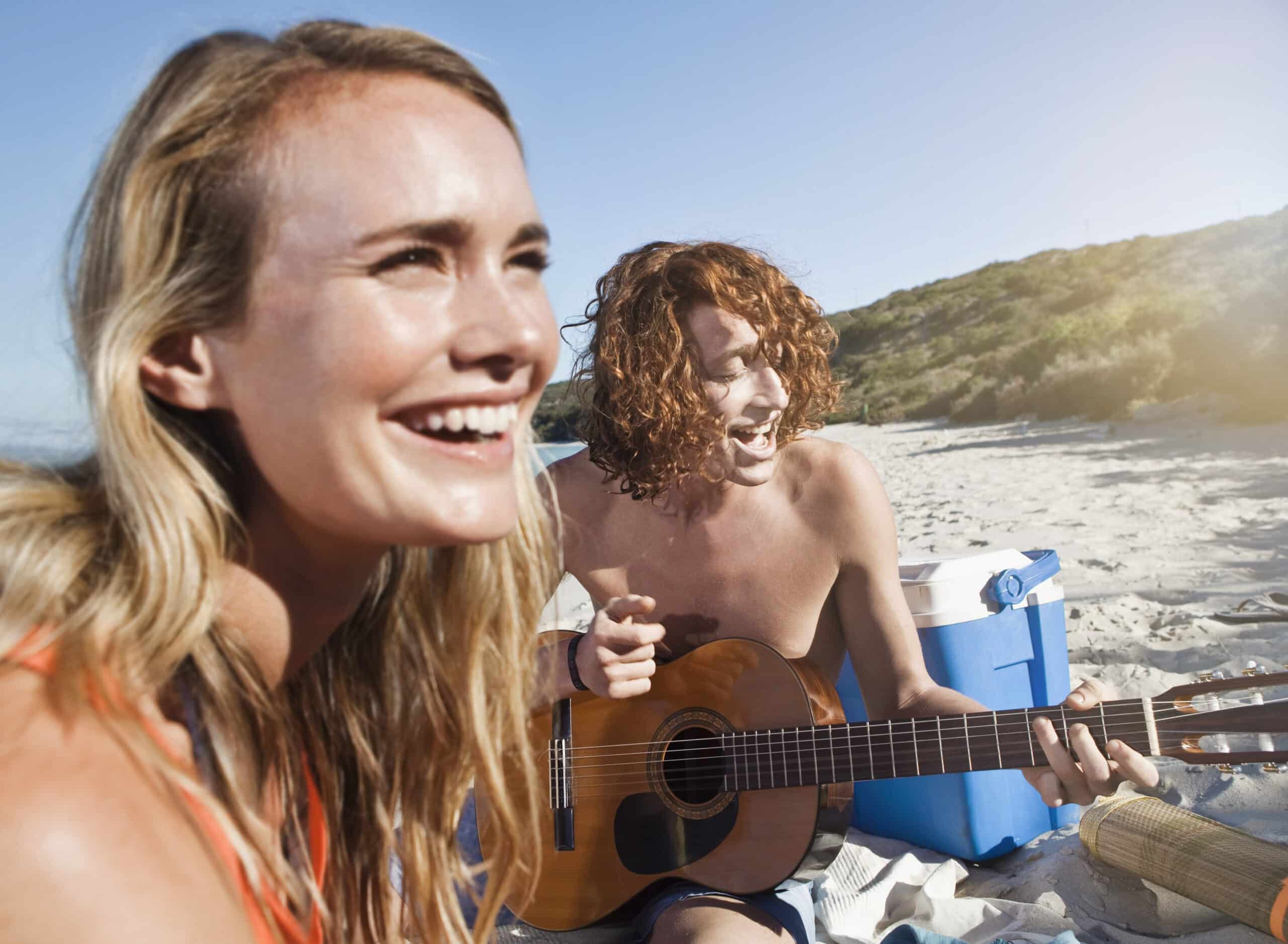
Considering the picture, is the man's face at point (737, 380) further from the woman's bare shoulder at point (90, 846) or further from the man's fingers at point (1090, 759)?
the woman's bare shoulder at point (90, 846)

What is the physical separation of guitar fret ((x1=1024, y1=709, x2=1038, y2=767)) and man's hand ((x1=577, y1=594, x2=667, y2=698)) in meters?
0.90

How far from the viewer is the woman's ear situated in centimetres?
116

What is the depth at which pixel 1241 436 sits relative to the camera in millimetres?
11523

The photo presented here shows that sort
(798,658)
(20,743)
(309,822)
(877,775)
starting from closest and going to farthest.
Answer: (20,743), (309,822), (877,775), (798,658)

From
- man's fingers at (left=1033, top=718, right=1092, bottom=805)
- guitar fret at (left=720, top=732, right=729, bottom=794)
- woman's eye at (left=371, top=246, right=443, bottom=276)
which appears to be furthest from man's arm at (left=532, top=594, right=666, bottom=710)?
woman's eye at (left=371, top=246, right=443, bottom=276)

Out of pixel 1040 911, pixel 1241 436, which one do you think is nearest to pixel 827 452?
pixel 1040 911

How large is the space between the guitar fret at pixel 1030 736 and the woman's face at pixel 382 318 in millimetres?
1536

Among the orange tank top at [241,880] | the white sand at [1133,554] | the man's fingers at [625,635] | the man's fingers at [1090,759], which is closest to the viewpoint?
the orange tank top at [241,880]

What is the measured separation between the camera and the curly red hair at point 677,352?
2604mm

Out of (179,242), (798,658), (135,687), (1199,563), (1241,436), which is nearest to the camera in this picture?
(135,687)

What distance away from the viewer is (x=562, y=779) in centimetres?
265

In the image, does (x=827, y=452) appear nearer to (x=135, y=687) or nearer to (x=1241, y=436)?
(x=135, y=687)

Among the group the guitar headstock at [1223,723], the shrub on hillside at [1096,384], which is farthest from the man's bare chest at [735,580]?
the shrub on hillside at [1096,384]

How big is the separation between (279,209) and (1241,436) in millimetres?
13083
